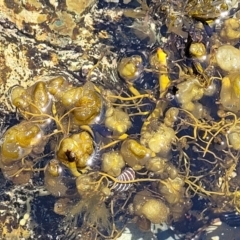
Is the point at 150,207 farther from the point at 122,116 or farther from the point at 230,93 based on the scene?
the point at 230,93

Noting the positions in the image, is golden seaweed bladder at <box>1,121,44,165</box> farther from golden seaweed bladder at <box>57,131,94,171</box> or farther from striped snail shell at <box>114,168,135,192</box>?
striped snail shell at <box>114,168,135,192</box>

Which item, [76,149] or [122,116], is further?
[122,116]

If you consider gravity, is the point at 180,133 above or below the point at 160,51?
below

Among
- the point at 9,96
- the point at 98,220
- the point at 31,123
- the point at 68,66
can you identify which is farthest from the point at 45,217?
the point at 68,66

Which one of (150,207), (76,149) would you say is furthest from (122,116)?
(150,207)

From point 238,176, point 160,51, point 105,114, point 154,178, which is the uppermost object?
point 160,51

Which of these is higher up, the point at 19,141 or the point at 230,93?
the point at 19,141

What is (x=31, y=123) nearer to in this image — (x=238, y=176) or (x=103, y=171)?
(x=103, y=171)

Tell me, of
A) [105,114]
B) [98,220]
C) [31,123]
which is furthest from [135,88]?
[98,220]
